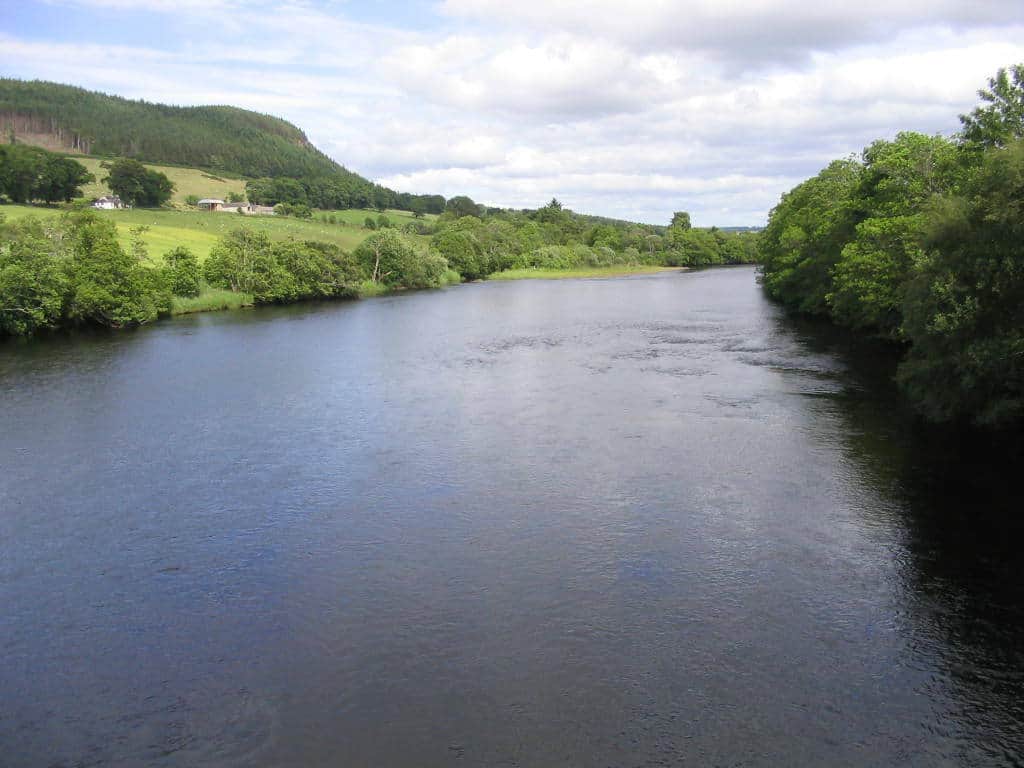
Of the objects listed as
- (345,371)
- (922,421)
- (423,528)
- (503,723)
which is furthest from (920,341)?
(345,371)

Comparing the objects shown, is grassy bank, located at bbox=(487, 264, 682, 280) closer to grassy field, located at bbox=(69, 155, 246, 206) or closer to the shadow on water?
grassy field, located at bbox=(69, 155, 246, 206)

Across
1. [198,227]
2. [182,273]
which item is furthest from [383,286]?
[198,227]

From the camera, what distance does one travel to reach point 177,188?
534 feet

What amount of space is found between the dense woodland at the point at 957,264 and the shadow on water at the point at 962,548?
1.54 meters

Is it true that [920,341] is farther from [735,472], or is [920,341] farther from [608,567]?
[608,567]

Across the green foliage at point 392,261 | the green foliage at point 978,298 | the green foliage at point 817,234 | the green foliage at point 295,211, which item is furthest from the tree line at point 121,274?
the green foliage at point 295,211

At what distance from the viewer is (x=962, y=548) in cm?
1891

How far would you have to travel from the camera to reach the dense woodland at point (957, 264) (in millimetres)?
23984

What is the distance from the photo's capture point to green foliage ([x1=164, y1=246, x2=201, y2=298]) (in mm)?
69000

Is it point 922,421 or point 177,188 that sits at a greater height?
point 177,188

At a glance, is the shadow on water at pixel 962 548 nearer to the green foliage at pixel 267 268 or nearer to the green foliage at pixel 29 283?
the green foliage at pixel 29 283

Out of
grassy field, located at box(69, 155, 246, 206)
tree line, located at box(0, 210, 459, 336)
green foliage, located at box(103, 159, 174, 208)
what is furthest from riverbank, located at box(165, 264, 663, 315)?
grassy field, located at box(69, 155, 246, 206)

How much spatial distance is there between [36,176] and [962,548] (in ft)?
389

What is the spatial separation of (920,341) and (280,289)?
61.7 metres
